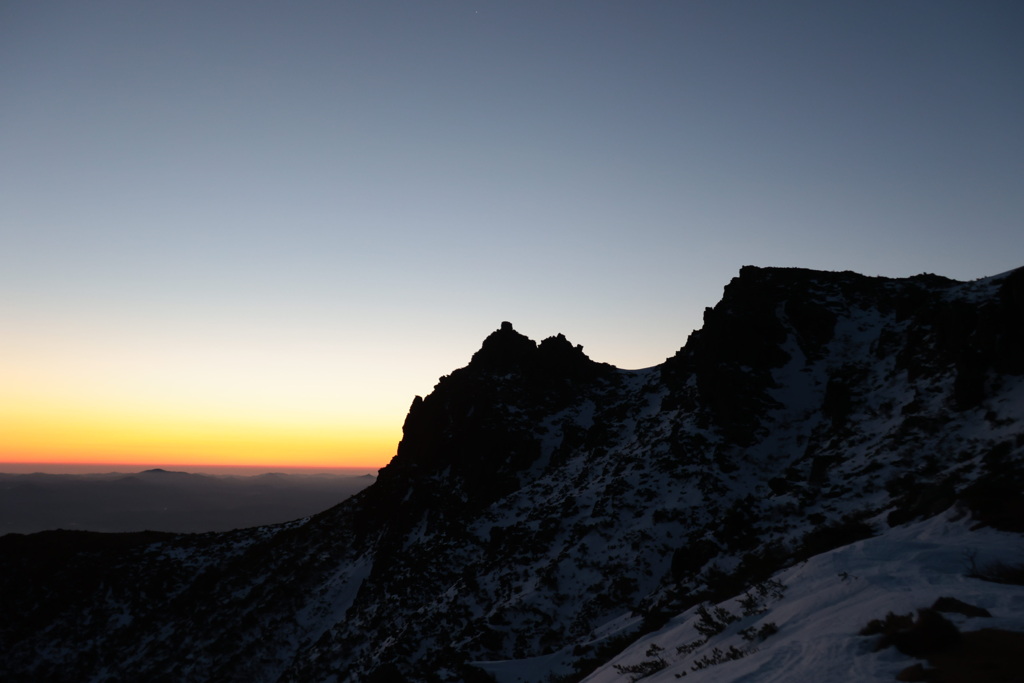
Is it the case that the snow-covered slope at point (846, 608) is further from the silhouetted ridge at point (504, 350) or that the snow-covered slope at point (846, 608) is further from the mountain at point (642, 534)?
the silhouetted ridge at point (504, 350)

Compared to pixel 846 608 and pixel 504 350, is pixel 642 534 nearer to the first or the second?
pixel 846 608

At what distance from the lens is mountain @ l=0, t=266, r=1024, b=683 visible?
1043cm

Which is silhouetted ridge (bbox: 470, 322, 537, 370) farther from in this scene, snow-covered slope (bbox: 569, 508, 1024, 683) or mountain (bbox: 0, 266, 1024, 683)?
snow-covered slope (bbox: 569, 508, 1024, 683)

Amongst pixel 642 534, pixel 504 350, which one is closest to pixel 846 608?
pixel 642 534

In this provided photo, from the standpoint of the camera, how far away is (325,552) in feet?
182

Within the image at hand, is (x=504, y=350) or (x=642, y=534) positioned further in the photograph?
(x=504, y=350)

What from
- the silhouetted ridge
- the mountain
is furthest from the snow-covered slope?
the silhouetted ridge

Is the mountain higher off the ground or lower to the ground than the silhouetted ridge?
lower

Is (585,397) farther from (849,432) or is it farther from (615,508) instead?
(849,432)

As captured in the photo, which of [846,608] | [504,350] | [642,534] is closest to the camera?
[846,608]

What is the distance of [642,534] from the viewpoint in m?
30.1

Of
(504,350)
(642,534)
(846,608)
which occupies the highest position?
(504,350)

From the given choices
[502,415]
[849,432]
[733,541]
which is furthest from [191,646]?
[849,432]

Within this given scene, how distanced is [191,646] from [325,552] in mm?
12769
